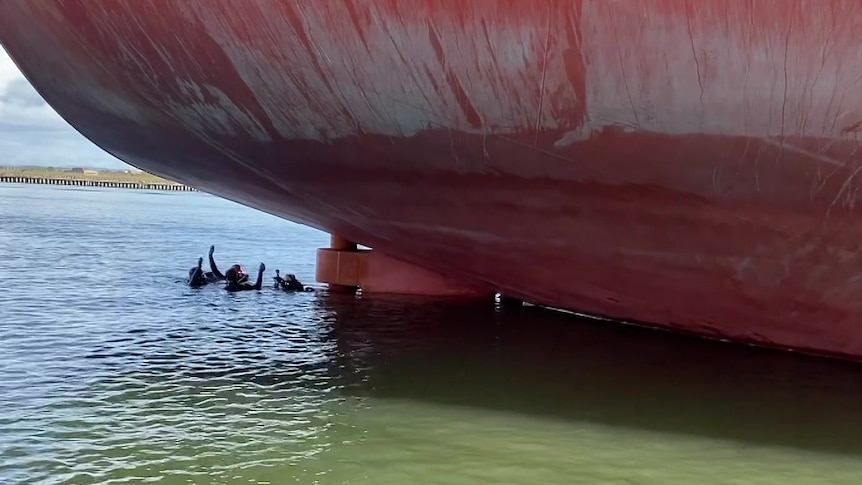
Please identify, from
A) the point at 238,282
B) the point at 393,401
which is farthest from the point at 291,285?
the point at 393,401

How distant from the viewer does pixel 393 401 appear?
611cm

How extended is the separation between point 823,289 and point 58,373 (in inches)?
275

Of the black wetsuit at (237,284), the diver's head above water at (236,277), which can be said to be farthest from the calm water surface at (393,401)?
the diver's head above water at (236,277)

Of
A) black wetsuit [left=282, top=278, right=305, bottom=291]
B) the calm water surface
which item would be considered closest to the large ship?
the calm water surface

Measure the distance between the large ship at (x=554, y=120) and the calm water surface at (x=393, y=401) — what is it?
1052 millimetres

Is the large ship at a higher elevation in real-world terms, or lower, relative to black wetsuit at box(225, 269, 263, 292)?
higher

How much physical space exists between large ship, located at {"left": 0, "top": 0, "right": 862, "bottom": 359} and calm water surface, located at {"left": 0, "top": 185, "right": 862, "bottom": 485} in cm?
105

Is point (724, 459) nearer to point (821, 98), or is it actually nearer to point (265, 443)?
point (821, 98)

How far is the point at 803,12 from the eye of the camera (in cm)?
471

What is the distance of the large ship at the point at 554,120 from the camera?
16.6 feet

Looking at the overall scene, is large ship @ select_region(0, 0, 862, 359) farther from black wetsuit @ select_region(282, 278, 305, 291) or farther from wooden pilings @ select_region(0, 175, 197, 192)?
wooden pilings @ select_region(0, 175, 197, 192)

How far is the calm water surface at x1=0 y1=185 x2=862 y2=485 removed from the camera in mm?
4695

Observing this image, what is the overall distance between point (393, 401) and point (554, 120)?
8.60ft

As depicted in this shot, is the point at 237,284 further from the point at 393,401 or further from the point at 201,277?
the point at 393,401
